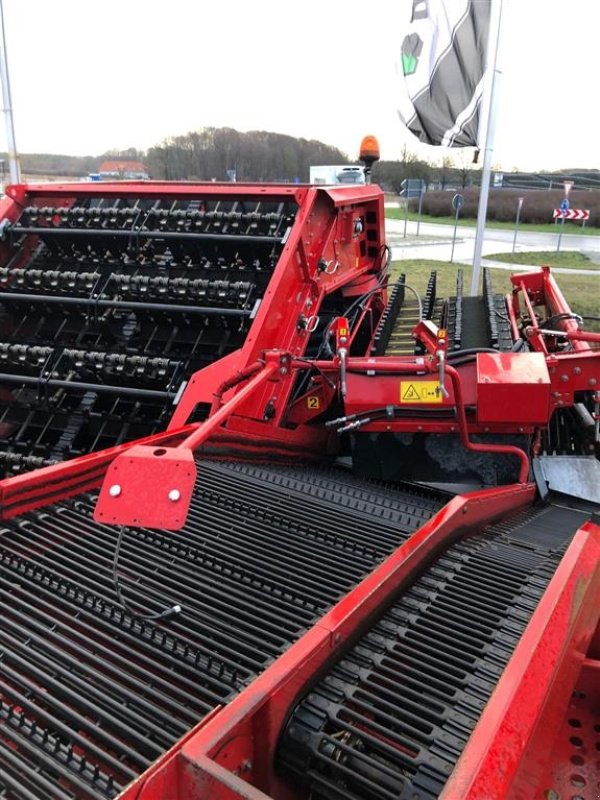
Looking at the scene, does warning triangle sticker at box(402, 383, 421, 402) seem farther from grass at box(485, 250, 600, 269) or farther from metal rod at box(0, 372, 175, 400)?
grass at box(485, 250, 600, 269)

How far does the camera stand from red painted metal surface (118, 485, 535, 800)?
1361 mm

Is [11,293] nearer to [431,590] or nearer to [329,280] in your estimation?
[329,280]

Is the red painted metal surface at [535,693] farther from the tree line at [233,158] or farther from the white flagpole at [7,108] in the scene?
the tree line at [233,158]

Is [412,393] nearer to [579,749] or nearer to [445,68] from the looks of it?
[579,749]

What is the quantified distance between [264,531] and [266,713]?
1.27 metres

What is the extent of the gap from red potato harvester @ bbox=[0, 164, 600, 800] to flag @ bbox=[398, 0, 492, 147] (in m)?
4.95

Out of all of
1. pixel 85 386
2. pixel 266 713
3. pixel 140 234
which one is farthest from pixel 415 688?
pixel 140 234

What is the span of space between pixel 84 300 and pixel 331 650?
3625mm

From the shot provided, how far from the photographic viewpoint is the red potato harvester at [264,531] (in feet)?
5.31

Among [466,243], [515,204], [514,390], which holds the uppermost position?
[514,390]

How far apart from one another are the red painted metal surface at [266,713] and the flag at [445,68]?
946 cm

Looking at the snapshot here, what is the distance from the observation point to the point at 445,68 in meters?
10.1

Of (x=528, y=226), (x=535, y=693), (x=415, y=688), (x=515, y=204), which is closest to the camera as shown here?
(x=535, y=693)

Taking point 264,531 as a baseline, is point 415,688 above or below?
above
